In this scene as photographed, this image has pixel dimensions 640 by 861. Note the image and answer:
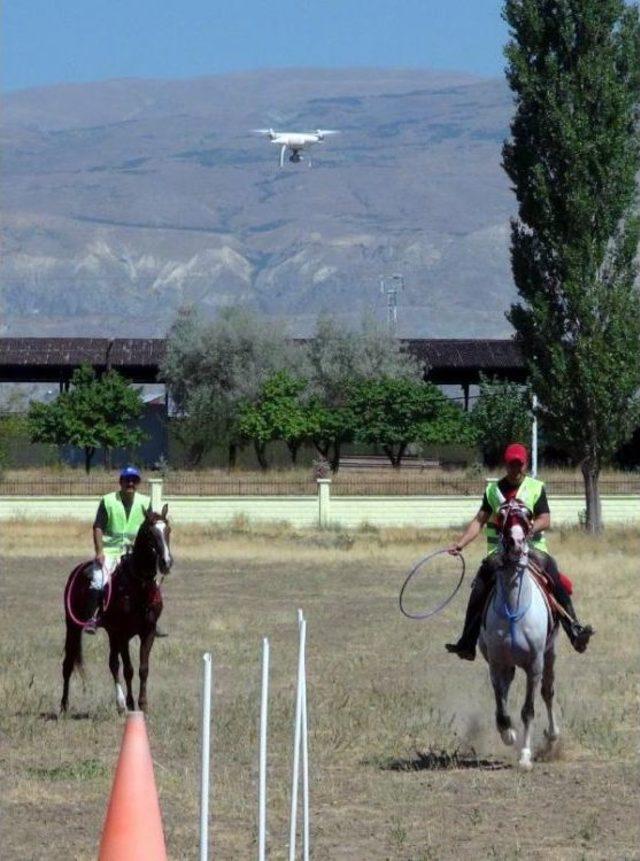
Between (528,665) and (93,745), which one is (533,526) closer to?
(528,665)

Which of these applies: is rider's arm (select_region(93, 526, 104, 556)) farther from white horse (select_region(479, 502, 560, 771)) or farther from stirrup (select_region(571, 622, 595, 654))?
stirrup (select_region(571, 622, 595, 654))

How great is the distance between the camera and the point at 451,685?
61.4 ft

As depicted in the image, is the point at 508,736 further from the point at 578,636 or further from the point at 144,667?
the point at 144,667

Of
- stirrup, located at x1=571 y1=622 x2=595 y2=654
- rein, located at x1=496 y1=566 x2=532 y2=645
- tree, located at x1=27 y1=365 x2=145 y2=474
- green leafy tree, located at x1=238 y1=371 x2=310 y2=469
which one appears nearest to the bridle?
rein, located at x1=496 y1=566 x2=532 y2=645

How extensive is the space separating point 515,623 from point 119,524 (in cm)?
452

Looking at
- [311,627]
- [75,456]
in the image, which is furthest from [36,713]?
[75,456]

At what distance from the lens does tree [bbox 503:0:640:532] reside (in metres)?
48.4

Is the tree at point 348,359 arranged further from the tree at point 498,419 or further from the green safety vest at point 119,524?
the green safety vest at point 119,524

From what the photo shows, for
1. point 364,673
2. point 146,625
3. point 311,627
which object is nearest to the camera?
point 146,625

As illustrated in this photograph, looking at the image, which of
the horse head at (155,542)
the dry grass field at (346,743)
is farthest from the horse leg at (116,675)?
the horse head at (155,542)

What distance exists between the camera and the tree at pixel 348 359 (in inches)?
3750

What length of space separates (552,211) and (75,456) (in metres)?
49.6

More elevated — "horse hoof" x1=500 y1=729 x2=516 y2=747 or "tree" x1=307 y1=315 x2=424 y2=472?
"tree" x1=307 y1=315 x2=424 y2=472

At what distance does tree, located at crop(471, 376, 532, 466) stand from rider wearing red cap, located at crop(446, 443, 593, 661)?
64.5 m
